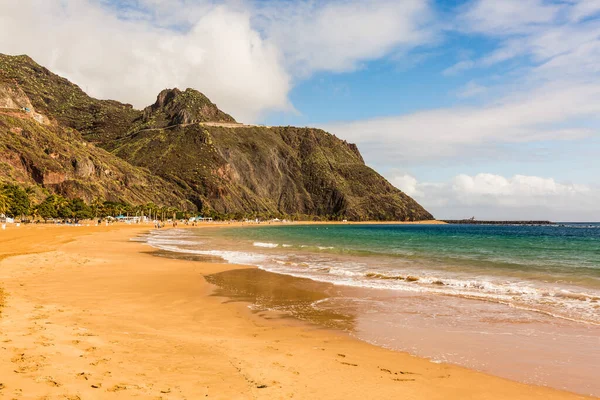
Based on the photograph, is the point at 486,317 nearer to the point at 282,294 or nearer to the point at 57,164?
the point at 282,294

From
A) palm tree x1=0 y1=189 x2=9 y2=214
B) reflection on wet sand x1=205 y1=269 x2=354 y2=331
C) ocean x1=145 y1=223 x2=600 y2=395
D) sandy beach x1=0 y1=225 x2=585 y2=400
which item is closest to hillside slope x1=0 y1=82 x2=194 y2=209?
palm tree x1=0 y1=189 x2=9 y2=214

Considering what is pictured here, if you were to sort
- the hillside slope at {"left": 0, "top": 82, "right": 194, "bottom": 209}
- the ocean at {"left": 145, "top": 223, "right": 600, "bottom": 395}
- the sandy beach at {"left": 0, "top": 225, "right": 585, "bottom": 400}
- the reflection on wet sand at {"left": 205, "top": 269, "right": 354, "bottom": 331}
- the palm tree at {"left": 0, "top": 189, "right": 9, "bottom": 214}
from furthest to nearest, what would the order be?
the hillside slope at {"left": 0, "top": 82, "right": 194, "bottom": 209}
the palm tree at {"left": 0, "top": 189, "right": 9, "bottom": 214}
the reflection on wet sand at {"left": 205, "top": 269, "right": 354, "bottom": 331}
the ocean at {"left": 145, "top": 223, "right": 600, "bottom": 395}
the sandy beach at {"left": 0, "top": 225, "right": 585, "bottom": 400}

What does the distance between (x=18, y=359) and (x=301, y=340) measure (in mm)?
6401

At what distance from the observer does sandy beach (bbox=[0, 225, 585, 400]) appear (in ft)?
22.6

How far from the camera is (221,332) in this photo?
11.5m

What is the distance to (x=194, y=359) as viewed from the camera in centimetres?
862

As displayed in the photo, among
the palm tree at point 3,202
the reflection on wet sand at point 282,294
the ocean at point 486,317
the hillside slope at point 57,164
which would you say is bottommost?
the reflection on wet sand at point 282,294

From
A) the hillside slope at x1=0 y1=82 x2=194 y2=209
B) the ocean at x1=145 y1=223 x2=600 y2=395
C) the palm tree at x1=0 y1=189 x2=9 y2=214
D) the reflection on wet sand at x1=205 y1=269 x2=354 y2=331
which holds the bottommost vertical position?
the reflection on wet sand at x1=205 y1=269 x2=354 y2=331

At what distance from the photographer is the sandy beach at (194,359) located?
6902mm

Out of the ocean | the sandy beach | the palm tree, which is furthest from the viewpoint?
the palm tree

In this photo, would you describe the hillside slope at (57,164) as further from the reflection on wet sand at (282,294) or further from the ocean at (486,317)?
the ocean at (486,317)

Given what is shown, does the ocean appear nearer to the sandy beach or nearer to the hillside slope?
the sandy beach

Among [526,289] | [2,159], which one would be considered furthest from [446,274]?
[2,159]

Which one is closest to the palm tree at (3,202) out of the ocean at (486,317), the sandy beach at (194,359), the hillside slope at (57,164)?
the hillside slope at (57,164)
